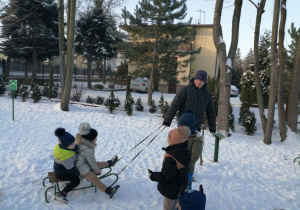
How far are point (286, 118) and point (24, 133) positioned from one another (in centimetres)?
848

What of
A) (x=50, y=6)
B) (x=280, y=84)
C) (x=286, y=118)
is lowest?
(x=286, y=118)

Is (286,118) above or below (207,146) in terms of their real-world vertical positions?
above

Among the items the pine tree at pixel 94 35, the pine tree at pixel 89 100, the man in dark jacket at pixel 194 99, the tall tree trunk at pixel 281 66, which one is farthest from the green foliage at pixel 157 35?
the man in dark jacket at pixel 194 99

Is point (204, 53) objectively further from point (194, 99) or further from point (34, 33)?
point (194, 99)

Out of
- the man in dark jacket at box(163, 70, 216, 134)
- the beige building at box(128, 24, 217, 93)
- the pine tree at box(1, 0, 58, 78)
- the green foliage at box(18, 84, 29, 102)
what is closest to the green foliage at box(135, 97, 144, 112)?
the green foliage at box(18, 84, 29, 102)

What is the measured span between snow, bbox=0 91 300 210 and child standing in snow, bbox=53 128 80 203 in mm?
203

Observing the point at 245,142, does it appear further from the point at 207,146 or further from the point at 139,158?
the point at 139,158

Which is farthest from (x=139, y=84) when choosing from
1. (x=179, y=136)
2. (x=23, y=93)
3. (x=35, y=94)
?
(x=179, y=136)

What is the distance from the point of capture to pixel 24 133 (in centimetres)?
697

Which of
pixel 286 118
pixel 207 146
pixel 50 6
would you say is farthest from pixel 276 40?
pixel 50 6

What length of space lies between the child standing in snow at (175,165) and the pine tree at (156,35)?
1065 centimetres

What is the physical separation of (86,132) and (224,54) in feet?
19.2

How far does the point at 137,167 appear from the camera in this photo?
5.02 metres

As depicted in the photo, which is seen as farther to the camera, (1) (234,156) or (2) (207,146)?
(2) (207,146)
